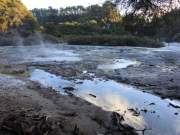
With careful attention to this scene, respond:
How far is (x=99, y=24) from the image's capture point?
339ft

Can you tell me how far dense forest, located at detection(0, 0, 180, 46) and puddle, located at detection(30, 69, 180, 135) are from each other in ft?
10.2

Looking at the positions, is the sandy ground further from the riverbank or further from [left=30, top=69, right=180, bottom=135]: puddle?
the riverbank

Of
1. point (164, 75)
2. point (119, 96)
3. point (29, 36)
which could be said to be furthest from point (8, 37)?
point (119, 96)

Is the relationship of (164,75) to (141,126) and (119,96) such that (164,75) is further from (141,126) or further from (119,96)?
(141,126)

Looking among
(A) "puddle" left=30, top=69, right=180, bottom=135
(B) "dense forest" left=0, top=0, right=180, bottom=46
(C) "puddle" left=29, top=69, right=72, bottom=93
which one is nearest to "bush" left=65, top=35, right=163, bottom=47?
(B) "dense forest" left=0, top=0, right=180, bottom=46

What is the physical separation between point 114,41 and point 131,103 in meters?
61.6

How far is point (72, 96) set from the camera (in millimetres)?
19938

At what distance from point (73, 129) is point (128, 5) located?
5.37m

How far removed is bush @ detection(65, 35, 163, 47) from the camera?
247ft

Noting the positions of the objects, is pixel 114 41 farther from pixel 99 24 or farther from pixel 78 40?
pixel 99 24

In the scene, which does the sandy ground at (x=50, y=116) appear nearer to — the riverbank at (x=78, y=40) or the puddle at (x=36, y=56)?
the puddle at (x=36, y=56)

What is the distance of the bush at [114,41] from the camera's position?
75381mm

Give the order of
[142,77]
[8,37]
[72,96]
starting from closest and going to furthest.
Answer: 1. [72,96]
2. [142,77]
3. [8,37]

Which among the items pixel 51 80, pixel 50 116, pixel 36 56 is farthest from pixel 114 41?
pixel 50 116
